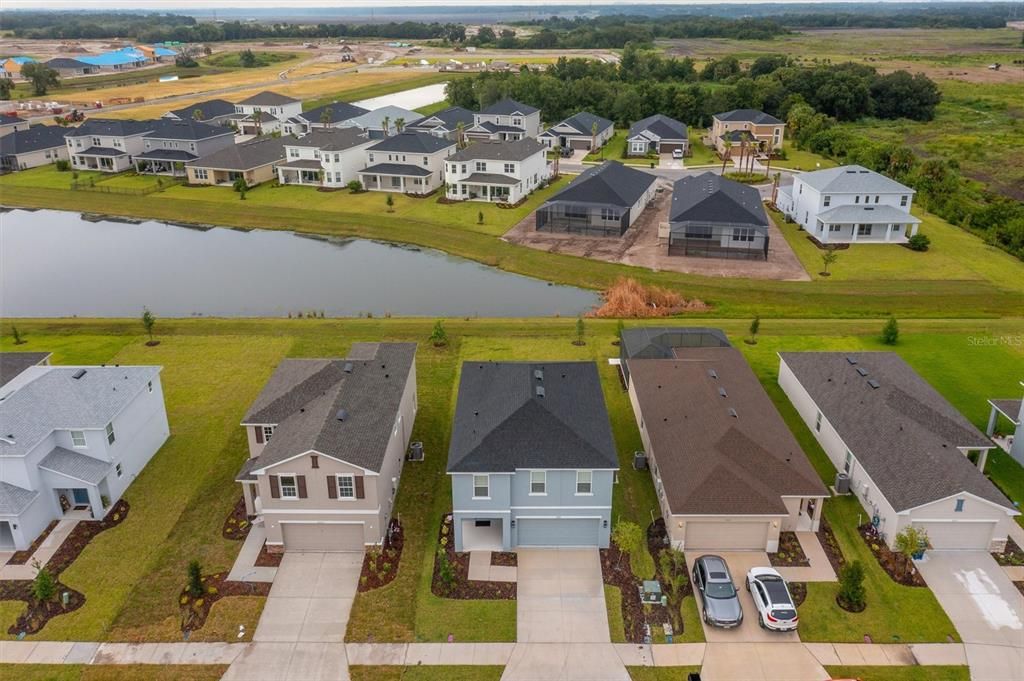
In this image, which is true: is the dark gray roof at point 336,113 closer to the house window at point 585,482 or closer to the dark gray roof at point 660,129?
the dark gray roof at point 660,129

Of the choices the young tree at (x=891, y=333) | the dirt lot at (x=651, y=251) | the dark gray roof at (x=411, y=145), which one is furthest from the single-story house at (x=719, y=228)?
the dark gray roof at (x=411, y=145)

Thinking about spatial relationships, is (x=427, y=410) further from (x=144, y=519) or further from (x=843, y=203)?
(x=843, y=203)

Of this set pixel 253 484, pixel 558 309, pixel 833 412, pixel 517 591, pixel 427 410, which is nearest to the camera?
pixel 517 591

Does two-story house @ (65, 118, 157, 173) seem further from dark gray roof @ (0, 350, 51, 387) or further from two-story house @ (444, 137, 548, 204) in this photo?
dark gray roof @ (0, 350, 51, 387)

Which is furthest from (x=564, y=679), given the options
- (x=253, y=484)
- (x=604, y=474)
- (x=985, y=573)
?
(x=985, y=573)

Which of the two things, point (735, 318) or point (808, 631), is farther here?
point (735, 318)

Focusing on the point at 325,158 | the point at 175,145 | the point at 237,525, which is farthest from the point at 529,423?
the point at 175,145

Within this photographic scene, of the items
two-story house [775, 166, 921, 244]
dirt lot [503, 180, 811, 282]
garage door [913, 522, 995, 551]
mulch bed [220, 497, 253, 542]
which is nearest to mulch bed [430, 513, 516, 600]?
mulch bed [220, 497, 253, 542]

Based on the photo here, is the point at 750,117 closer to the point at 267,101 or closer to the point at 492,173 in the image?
the point at 492,173
